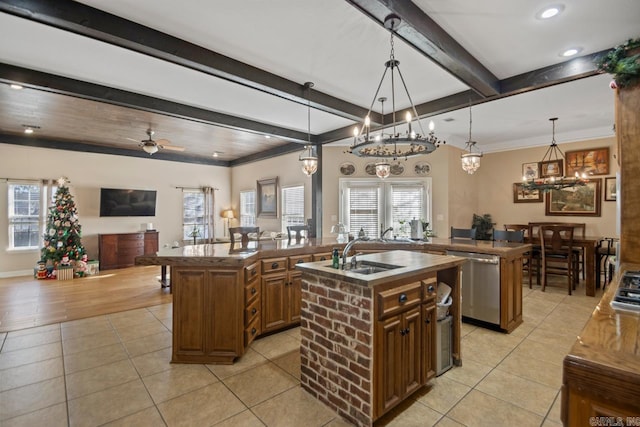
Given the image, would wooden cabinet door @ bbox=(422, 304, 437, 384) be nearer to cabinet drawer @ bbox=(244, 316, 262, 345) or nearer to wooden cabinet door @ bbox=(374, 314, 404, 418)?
wooden cabinet door @ bbox=(374, 314, 404, 418)

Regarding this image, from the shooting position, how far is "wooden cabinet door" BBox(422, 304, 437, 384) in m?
2.28

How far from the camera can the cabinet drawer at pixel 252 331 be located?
2958 millimetres

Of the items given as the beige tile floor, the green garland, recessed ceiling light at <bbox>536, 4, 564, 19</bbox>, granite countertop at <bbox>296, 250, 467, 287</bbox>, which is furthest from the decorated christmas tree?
the green garland

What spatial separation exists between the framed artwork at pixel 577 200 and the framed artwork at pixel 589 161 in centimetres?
21

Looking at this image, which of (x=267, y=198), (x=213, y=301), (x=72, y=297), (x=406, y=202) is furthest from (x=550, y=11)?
(x=72, y=297)

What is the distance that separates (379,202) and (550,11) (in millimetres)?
4313

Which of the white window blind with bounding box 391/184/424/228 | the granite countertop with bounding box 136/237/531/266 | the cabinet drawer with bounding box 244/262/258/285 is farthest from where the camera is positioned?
the white window blind with bounding box 391/184/424/228

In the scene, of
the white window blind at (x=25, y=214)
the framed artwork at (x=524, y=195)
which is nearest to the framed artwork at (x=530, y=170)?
the framed artwork at (x=524, y=195)

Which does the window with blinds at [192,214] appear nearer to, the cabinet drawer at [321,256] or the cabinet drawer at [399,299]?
the cabinet drawer at [321,256]

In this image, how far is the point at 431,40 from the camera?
2.65 m

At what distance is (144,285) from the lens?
572cm

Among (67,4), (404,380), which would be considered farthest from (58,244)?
(404,380)

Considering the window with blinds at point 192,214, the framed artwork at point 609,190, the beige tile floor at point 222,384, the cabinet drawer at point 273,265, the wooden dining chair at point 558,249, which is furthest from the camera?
the window with blinds at point 192,214

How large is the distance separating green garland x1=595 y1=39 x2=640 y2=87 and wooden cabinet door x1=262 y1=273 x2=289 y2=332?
3266 millimetres
